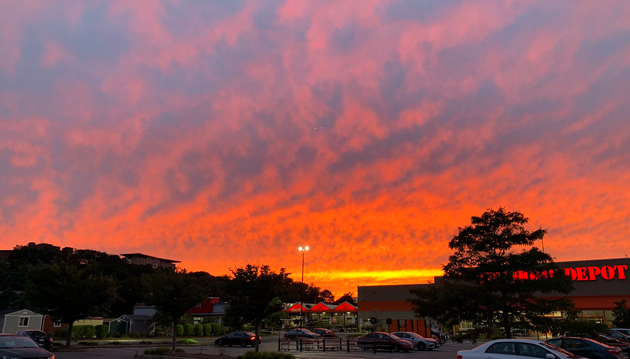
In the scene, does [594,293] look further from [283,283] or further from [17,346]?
[17,346]

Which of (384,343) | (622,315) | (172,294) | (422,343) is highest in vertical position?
(172,294)

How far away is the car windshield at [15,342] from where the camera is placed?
601 inches

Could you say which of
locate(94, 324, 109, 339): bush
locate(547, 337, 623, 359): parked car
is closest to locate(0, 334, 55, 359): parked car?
locate(547, 337, 623, 359): parked car

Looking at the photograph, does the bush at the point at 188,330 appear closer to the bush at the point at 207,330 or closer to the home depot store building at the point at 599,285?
the bush at the point at 207,330

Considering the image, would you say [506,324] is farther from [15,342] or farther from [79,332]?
[79,332]

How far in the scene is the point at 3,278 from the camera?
290 feet

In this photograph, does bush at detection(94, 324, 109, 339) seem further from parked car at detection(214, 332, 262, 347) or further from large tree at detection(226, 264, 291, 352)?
large tree at detection(226, 264, 291, 352)

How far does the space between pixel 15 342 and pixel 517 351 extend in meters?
16.3

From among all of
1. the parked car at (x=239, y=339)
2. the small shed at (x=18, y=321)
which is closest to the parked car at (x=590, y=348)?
the parked car at (x=239, y=339)

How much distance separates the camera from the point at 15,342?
51.1 ft

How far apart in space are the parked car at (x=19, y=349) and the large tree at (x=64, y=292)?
68.9 ft

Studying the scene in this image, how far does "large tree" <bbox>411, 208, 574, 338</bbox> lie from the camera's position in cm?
1808

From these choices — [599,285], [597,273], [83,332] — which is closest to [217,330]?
[83,332]

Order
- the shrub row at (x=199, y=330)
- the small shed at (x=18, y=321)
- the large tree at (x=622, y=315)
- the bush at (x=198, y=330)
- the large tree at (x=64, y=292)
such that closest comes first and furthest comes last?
the large tree at (x=64, y=292) → the large tree at (x=622, y=315) → the small shed at (x=18, y=321) → the shrub row at (x=199, y=330) → the bush at (x=198, y=330)
